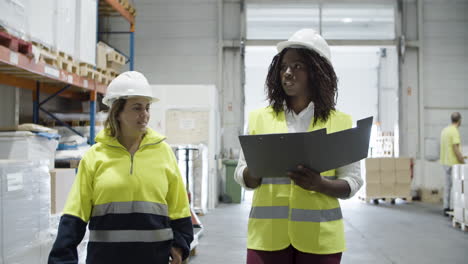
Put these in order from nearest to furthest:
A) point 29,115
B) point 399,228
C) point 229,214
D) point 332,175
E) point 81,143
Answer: point 332,175
point 81,143
point 29,115
point 399,228
point 229,214

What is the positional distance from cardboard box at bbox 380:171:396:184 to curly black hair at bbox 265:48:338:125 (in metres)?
9.22

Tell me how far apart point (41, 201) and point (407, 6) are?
37.4 ft

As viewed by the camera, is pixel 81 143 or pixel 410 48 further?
pixel 410 48

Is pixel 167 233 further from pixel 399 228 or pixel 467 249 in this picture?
pixel 399 228

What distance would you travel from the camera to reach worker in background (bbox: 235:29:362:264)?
5.57 feet

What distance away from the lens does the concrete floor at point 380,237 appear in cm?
534

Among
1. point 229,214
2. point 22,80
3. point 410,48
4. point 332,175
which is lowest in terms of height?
point 229,214

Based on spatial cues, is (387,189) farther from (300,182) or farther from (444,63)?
(300,182)

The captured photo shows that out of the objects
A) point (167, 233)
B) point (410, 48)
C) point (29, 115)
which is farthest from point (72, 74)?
point (410, 48)

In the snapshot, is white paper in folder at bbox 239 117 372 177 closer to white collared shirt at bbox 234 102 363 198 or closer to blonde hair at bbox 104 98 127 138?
white collared shirt at bbox 234 102 363 198

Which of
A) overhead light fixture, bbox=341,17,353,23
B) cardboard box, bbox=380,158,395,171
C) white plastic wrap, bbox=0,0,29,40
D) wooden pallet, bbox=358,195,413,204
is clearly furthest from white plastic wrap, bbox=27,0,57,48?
overhead light fixture, bbox=341,17,353,23

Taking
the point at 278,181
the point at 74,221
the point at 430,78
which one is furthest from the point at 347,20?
the point at 74,221

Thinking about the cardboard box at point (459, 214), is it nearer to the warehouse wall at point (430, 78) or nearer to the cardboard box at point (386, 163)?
the cardboard box at point (386, 163)

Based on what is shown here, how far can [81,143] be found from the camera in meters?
5.75
